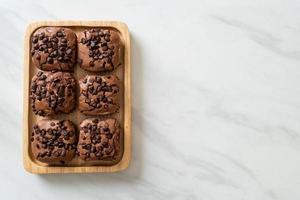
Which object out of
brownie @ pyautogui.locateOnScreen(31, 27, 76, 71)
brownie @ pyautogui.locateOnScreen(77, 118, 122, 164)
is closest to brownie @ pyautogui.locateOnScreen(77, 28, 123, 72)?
brownie @ pyautogui.locateOnScreen(31, 27, 76, 71)

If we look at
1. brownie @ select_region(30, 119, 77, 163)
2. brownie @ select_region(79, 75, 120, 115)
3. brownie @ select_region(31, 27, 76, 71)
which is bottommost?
brownie @ select_region(30, 119, 77, 163)

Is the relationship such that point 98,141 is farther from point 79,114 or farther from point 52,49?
point 52,49

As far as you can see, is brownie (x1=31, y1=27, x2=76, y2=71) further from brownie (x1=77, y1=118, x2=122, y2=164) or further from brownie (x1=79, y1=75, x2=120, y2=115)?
brownie (x1=77, y1=118, x2=122, y2=164)

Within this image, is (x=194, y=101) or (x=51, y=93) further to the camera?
(x=194, y=101)

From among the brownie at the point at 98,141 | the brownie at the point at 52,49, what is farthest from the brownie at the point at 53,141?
the brownie at the point at 52,49

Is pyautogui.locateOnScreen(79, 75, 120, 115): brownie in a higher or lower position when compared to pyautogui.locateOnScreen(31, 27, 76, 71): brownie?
lower

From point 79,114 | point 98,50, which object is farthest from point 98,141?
point 98,50

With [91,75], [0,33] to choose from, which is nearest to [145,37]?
[91,75]

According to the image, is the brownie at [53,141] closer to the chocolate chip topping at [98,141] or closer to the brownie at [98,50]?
the chocolate chip topping at [98,141]
